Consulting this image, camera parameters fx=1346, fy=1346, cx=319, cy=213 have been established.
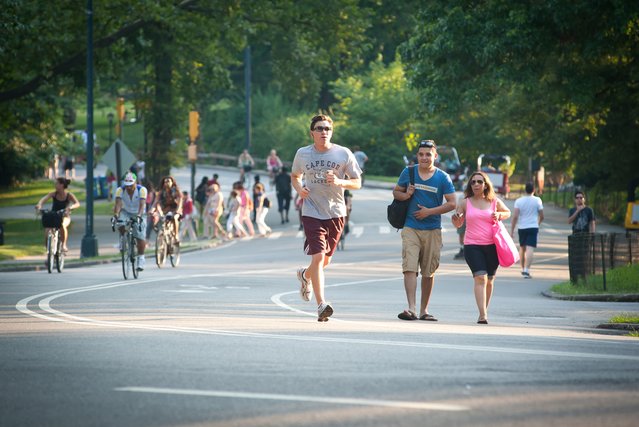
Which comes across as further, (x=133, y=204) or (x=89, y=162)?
(x=89, y=162)

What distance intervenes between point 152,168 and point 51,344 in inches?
1330

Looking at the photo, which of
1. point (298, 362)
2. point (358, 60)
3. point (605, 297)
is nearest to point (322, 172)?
point (298, 362)

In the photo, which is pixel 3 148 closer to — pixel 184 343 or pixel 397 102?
pixel 397 102

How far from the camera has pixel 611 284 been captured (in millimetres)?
20984

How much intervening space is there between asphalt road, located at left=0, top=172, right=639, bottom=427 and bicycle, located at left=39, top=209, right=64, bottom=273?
500 cm

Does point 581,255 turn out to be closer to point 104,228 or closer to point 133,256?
point 133,256

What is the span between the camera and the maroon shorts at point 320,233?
43.2 ft

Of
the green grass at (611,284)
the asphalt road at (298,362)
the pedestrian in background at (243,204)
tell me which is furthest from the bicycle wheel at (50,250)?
the pedestrian in background at (243,204)

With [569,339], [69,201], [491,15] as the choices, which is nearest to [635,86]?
[491,15]

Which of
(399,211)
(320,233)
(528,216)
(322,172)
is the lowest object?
(528,216)

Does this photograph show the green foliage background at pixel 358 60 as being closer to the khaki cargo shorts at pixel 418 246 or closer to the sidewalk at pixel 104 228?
the sidewalk at pixel 104 228

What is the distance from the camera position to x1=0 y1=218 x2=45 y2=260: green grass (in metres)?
31.3

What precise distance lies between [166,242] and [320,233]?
13727 millimetres

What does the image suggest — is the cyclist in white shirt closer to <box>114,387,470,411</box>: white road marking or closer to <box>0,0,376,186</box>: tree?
<box>0,0,376,186</box>: tree
